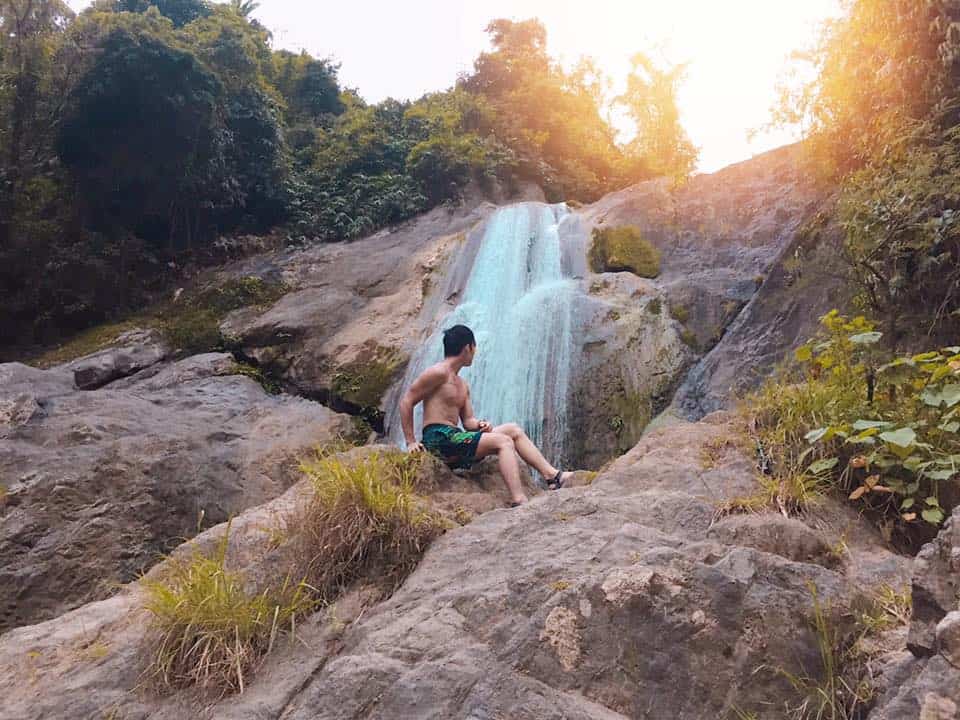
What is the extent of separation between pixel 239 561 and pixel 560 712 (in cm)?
198

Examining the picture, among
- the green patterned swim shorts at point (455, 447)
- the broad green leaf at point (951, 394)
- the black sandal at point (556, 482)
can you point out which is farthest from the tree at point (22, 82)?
the broad green leaf at point (951, 394)

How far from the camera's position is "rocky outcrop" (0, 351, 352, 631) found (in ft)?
17.8

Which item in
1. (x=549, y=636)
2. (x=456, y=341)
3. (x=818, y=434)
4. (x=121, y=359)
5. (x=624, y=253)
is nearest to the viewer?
(x=549, y=636)

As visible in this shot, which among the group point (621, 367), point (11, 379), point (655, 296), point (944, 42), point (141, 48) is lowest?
point (621, 367)

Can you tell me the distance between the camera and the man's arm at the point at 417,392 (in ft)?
14.7

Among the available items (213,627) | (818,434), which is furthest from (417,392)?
(818,434)

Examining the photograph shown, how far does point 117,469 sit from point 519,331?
16.1 feet

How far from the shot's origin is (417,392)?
179 inches

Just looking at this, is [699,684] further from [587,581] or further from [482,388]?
[482,388]

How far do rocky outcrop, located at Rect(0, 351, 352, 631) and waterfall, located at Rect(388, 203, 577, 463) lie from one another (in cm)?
176

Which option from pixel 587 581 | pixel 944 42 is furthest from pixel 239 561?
pixel 944 42

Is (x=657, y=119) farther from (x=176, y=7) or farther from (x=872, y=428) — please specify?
(x=872, y=428)

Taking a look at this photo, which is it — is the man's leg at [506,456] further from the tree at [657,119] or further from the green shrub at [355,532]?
the tree at [657,119]

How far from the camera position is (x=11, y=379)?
782 centimetres
